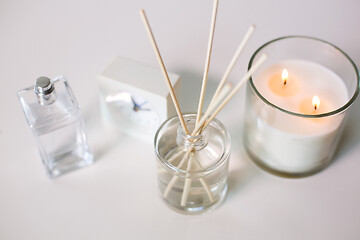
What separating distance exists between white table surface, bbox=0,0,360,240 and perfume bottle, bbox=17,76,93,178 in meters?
0.02

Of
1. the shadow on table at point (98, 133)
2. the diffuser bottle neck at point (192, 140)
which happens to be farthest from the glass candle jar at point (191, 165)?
the shadow on table at point (98, 133)

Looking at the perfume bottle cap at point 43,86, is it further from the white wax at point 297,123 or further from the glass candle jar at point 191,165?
the white wax at point 297,123

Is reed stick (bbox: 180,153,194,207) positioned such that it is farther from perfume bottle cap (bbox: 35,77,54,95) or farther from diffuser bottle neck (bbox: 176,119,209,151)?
perfume bottle cap (bbox: 35,77,54,95)

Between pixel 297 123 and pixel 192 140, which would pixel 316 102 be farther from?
pixel 192 140

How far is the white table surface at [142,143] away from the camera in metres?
0.69

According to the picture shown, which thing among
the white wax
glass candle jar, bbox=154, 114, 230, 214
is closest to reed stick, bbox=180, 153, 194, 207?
glass candle jar, bbox=154, 114, 230, 214

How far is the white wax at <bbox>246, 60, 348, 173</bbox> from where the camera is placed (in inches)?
25.6

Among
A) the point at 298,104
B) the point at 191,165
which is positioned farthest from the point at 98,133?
the point at 298,104

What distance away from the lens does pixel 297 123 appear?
2.14ft

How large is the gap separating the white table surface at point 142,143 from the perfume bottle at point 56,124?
0.02 metres

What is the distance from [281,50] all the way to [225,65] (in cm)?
12

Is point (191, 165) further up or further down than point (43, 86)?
further down

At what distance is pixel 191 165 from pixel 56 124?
0.62 feet

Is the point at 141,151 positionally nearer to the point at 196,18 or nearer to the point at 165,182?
the point at 165,182
